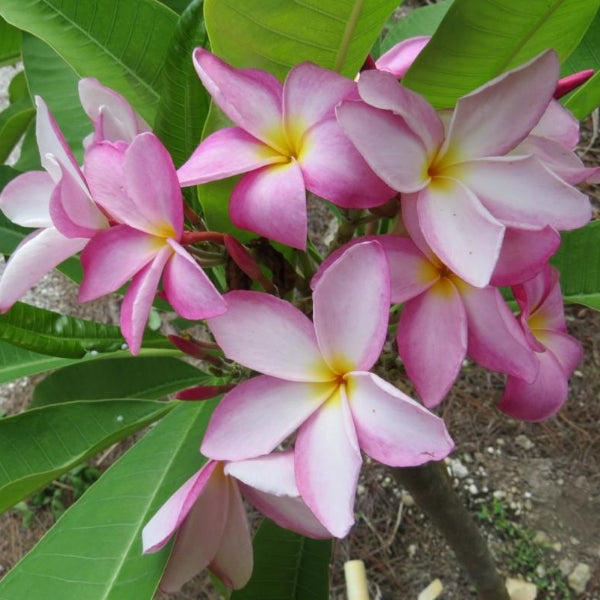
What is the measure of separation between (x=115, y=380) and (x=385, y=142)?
70cm

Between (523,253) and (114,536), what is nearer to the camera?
(523,253)

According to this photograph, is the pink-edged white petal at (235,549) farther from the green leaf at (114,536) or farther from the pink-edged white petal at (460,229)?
the pink-edged white petal at (460,229)

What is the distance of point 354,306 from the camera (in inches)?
17.6

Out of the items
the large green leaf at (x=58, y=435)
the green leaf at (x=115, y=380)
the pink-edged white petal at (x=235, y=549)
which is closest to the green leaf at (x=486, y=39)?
the pink-edged white petal at (x=235, y=549)

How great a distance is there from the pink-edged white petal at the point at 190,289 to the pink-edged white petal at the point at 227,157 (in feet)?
0.16

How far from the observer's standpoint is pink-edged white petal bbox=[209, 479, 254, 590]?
22.4 inches

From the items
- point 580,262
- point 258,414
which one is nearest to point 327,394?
point 258,414

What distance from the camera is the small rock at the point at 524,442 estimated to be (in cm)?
176

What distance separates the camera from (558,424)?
178 cm

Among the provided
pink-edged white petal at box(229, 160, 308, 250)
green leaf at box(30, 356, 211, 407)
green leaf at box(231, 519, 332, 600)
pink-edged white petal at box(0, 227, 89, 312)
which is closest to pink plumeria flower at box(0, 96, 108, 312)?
pink-edged white petal at box(0, 227, 89, 312)

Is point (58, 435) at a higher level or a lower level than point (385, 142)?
lower

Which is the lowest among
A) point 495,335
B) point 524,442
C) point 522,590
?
point 522,590

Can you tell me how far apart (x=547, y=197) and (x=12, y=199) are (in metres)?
0.41

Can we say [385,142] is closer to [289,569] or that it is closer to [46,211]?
[46,211]
